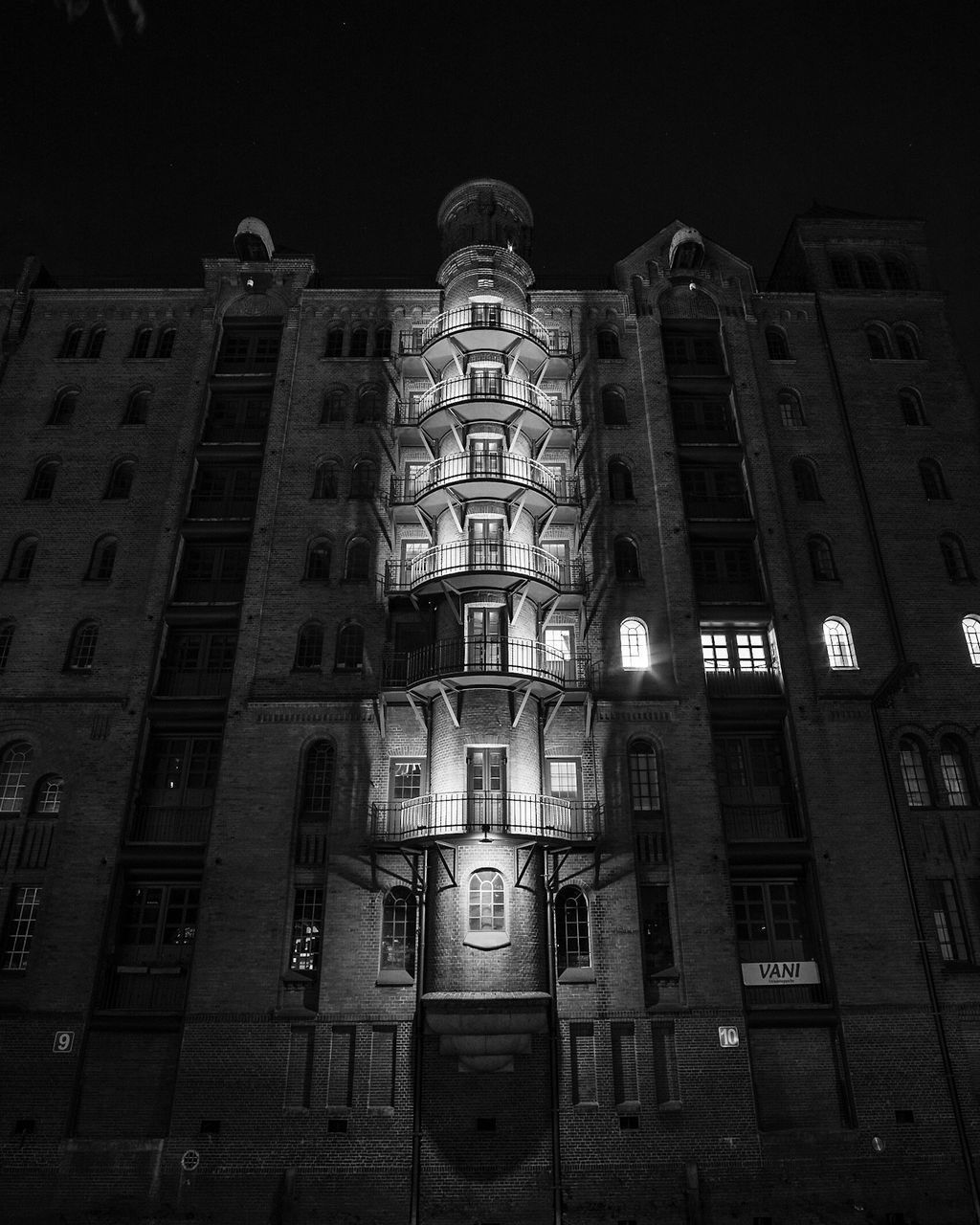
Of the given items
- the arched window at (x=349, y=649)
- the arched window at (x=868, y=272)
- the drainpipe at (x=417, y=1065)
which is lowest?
the drainpipe at (x=417, y=1065)

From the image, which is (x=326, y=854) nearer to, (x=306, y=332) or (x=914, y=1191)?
(x=914, y=1191)

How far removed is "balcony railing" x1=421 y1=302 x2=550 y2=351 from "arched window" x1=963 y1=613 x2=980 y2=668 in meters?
16.6

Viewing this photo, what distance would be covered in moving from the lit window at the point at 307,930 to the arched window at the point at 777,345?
2466 cm

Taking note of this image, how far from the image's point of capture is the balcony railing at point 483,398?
28078 mm

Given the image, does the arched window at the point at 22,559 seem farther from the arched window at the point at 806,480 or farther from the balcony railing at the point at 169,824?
the arched window at the point at 806,480

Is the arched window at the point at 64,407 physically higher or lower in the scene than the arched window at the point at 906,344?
lower

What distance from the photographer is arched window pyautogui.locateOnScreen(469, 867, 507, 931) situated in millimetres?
22297

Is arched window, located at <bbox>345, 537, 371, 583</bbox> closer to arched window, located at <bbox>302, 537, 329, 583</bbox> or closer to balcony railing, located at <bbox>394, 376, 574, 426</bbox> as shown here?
arched window, located at <bbox>302, 537, 329, 583</bbox>

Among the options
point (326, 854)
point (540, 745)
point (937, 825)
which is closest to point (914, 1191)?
point (937, 825)

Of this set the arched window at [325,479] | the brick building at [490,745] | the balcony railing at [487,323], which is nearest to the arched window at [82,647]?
the brick building at [490,745]

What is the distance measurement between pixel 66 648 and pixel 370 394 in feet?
43.7

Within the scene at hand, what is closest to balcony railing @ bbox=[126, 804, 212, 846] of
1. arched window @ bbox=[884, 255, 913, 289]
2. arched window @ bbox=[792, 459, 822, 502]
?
arched window @ bbox=[792, 459, 822, 502]

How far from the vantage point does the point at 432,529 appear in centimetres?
2838

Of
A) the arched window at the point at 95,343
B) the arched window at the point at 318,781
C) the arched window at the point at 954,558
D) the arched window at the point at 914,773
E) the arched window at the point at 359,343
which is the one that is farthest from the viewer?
the arched window at the point at 95,343
